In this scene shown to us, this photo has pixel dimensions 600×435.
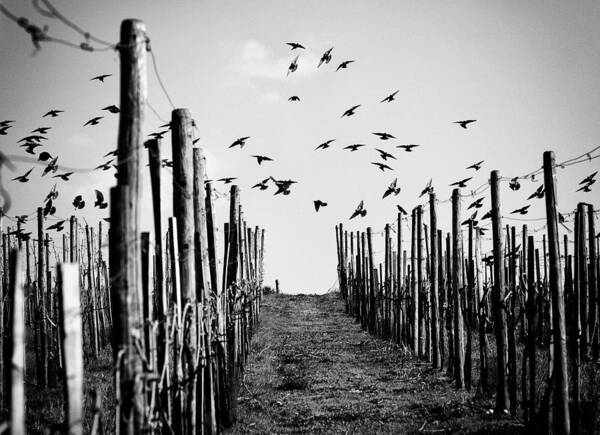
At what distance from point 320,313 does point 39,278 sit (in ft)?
49.3

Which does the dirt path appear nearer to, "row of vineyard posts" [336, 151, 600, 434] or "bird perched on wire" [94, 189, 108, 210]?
"row of vineyard posts" [336, 151, 600, 434]

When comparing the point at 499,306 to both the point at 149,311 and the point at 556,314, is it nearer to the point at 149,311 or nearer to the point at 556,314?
the point at 556,314

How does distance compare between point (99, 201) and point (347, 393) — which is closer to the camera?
point (99, 201)

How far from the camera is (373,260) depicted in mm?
19641

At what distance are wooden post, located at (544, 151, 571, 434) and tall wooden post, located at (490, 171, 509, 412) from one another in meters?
1.28

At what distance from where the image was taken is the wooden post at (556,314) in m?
6.73

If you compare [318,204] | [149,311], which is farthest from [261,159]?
[149,311]

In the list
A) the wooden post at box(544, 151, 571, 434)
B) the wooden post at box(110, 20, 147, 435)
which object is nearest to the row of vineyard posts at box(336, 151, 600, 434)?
the wooden post at box(544, 151, 571, 434)

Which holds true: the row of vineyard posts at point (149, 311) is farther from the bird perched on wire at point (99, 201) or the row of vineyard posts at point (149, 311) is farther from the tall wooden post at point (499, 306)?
the tall wooden post at point (499, 306)

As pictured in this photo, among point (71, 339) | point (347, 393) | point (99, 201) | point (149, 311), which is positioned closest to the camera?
point (71, 339)

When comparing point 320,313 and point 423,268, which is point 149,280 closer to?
point 423,268

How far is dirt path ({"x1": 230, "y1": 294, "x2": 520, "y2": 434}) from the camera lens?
8.18 metres

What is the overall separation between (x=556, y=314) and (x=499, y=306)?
147 cm

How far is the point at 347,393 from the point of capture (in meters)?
10.2
